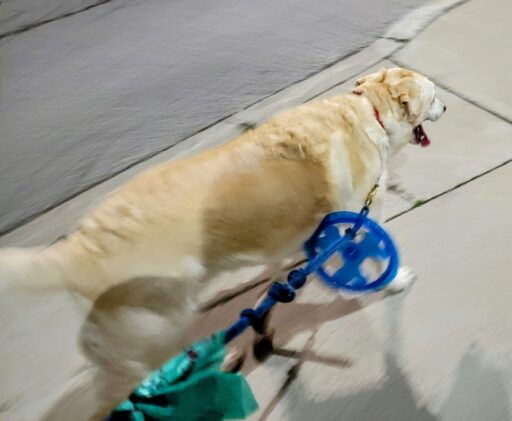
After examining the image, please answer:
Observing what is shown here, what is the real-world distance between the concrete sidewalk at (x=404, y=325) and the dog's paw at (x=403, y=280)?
0.02 m

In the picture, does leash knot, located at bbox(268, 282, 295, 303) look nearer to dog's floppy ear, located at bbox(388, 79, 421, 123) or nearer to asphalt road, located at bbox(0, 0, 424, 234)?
dog's floppy ear, located at bbox(388, 79, 421, 123)

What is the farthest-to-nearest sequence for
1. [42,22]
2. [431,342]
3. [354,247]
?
1. [42,22]
2. [431,342]
3. [354,247]

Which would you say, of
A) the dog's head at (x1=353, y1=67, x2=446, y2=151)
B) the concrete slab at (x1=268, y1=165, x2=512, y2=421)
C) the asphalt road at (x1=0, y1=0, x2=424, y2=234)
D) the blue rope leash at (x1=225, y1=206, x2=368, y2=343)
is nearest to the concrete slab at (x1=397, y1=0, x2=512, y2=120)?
the asphalt road at (x1=0, y1=0, x2=424, y2=234)

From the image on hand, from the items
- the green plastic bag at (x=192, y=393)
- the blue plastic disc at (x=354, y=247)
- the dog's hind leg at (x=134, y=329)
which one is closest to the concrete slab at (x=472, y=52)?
the blue plastic disc at (x=354, y=247)

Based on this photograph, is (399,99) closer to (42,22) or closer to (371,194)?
(371,194)

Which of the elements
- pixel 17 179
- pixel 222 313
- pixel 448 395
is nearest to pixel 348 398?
pixel 448 395

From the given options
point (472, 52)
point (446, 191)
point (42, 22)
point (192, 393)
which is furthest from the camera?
point (42, 22)

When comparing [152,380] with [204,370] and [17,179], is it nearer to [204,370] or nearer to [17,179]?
[204,370]

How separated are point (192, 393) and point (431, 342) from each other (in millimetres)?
726

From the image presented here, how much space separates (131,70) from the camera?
2293mm

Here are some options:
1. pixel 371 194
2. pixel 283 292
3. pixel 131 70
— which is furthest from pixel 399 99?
pixel 131 70

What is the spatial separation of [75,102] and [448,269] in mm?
1539

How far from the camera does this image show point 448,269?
1.47 meters

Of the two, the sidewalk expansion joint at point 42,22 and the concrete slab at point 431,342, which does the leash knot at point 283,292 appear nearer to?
the concrete slab at point 431,342
